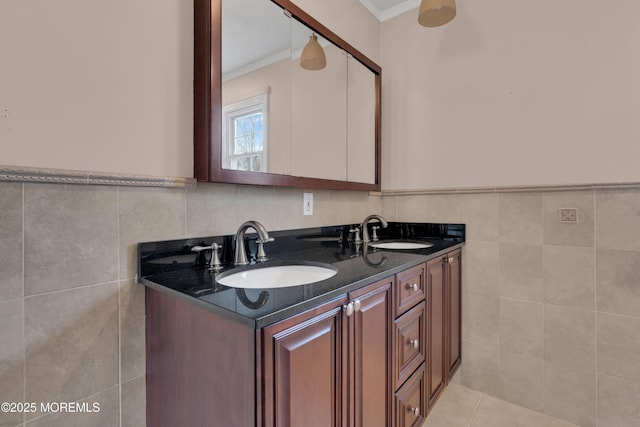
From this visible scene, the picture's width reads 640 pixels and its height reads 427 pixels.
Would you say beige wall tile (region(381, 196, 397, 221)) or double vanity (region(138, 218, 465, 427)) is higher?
beige wall tile (region(381, 196, 397, 221))

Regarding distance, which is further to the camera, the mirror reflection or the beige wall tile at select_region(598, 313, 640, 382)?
the beige wall tile at select_region(598, 313, 640, 382)

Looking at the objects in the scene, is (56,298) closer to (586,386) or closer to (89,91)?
(89,91)

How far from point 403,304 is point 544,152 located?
Answer: 1139mm

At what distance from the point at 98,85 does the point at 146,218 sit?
0.42 metres

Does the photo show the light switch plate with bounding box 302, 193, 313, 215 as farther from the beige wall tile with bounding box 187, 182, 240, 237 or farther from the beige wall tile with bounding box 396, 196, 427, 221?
the beige wall tile with bounding box 396, 196, 427, 221

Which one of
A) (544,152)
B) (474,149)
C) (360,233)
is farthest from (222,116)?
(544,152)

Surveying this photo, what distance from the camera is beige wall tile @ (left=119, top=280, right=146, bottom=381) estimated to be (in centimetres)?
93

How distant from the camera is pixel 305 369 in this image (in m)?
0.75

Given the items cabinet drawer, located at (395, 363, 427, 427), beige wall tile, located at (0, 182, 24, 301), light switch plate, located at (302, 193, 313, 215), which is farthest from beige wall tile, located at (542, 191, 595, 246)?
beige wall tile, located at (0, 182, 24, 301)

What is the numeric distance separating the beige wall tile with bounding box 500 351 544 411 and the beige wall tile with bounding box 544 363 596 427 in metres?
0.03

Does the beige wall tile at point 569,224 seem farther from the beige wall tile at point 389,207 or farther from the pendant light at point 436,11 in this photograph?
the pendant light at point 436,11

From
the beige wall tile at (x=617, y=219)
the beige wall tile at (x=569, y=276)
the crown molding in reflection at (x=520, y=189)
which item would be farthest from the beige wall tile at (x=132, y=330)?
the beige wall tile at (x=617, y=219)

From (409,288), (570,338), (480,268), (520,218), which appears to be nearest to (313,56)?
(409,288)

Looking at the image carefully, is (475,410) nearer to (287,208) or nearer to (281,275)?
(281,275)
